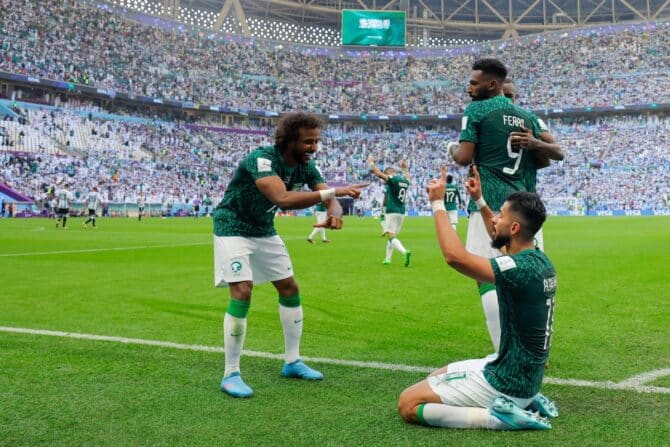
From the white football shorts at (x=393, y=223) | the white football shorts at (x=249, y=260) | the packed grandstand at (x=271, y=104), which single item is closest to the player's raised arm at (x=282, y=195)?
the white football shorts at (x=249, y=260)

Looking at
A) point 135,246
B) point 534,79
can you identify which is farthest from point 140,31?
point 135,246

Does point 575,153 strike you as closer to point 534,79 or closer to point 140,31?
point 534,79

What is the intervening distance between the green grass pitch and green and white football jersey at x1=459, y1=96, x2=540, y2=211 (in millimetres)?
1625

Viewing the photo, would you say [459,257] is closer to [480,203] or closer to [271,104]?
[480,203]

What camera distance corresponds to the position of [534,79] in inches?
3115

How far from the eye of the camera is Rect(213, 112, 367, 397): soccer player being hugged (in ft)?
16.5

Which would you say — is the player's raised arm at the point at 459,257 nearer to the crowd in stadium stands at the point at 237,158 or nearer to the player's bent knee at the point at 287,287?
the player's bent knee at the point at 287,287

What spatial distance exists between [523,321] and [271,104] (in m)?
74.5

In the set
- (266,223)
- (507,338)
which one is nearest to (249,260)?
(266,223)

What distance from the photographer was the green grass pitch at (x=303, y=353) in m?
3.91

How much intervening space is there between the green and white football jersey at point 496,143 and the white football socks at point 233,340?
235 cm

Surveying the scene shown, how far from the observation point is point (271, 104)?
76438mm

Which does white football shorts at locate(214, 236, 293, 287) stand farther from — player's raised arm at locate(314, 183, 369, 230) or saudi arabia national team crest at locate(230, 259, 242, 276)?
player's raised arm at locate(314, 183, 369, 230)

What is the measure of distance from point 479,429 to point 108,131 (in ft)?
203
